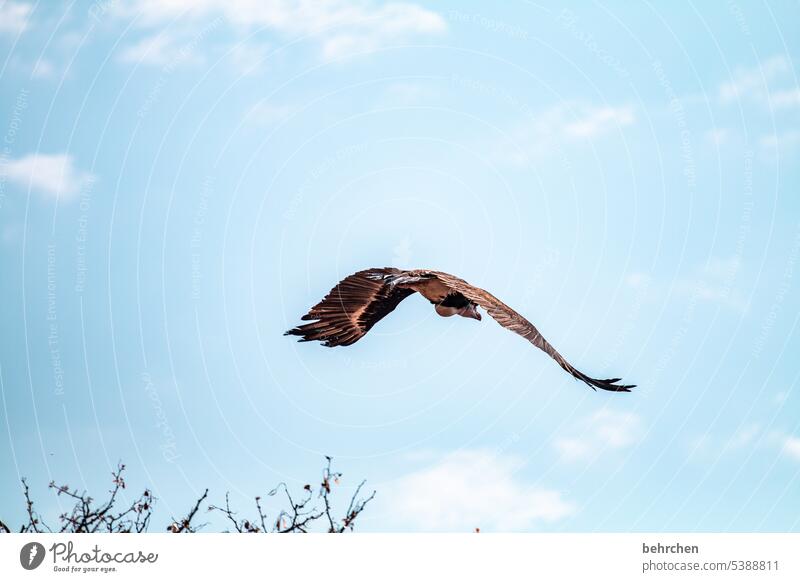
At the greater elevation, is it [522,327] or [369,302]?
[369,302]

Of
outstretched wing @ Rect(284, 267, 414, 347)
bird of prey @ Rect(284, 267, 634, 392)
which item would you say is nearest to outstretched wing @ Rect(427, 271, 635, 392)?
bird of prey @ Rect(284, 267, 634, 392)

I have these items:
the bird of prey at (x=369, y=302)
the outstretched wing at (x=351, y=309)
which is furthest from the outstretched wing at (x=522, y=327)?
the outstretched wing at (x=351, y=309)

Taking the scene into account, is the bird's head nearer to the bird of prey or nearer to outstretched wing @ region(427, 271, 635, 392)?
the bird of prey

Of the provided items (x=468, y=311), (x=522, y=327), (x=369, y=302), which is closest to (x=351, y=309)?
(x=369, y=302)

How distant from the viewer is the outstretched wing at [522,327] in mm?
16531

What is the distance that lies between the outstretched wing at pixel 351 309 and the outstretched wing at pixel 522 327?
8.15 ft

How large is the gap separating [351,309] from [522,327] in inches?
194

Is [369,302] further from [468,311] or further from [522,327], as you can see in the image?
[522,327]

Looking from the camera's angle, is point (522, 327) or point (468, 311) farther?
point (468, 311)

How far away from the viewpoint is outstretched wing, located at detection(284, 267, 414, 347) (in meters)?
20.8

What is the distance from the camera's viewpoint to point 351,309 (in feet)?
69.4

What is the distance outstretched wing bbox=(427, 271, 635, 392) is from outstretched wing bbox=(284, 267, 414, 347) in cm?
248
